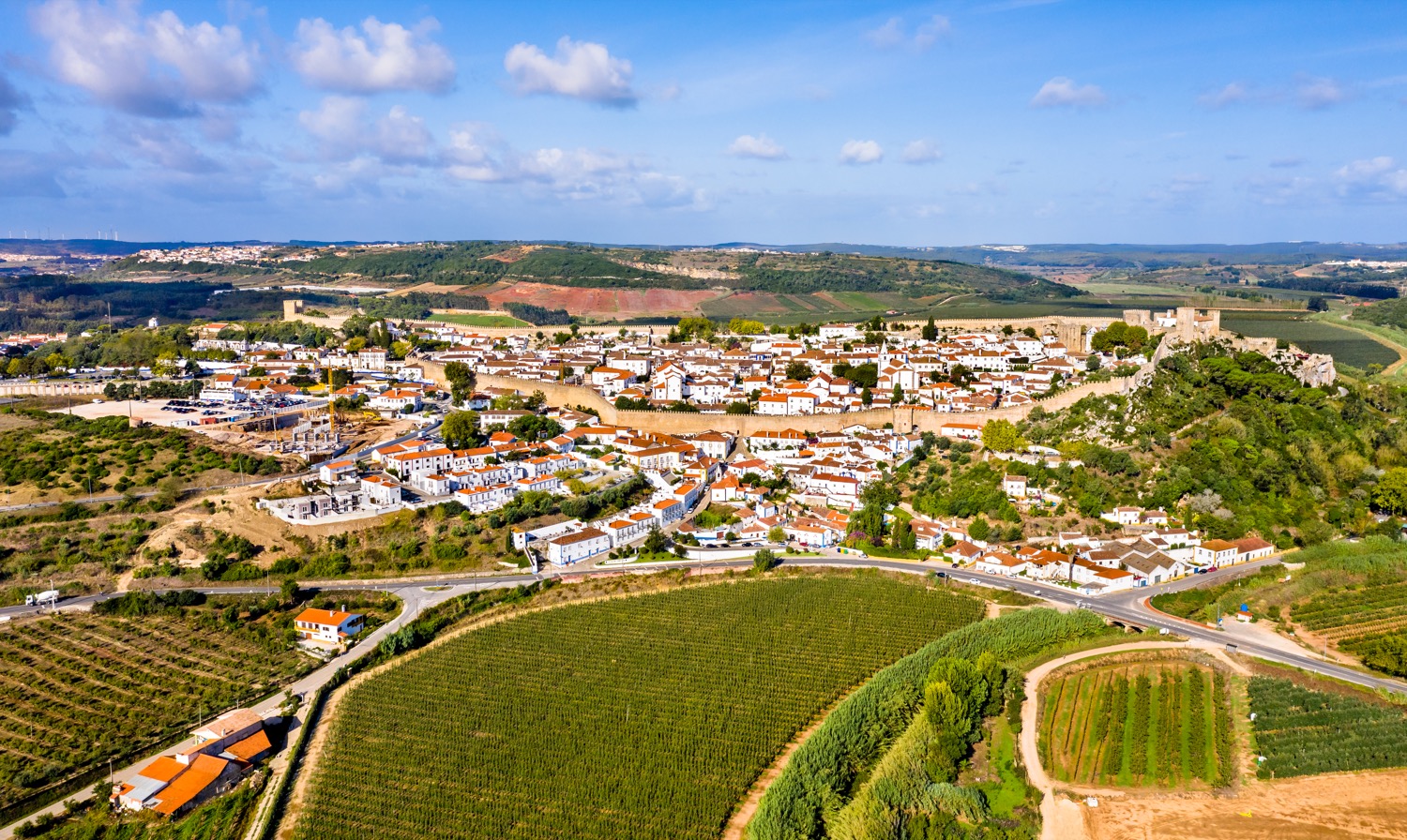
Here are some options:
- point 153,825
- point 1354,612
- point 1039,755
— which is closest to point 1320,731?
point 1039,755

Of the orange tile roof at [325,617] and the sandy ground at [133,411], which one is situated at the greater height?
the sandy ground at [133,411]

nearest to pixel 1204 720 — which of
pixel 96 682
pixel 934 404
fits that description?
pixel 934 404

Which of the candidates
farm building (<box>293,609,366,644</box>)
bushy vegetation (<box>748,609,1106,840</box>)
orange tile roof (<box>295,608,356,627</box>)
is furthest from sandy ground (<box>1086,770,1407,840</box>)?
orange tile roof (<box>295,608,356,627</box>)

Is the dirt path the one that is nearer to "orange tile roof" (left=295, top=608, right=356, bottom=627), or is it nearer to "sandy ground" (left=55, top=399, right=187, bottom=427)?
"orange tile roof" (left=295, top=608, right=356, bottom=627)

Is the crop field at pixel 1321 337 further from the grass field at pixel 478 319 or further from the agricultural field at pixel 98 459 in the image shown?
the agricultural field at pixel 98 459

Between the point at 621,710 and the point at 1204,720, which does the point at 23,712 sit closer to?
the point at 621,710

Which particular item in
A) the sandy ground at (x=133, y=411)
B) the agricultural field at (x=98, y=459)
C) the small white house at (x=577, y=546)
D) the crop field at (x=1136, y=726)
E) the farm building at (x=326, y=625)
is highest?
the sandy ground at (x=133, y=411)

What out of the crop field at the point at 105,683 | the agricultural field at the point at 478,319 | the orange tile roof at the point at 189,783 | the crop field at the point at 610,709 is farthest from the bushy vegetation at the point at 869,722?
the agricultural field at the point at 478,319
